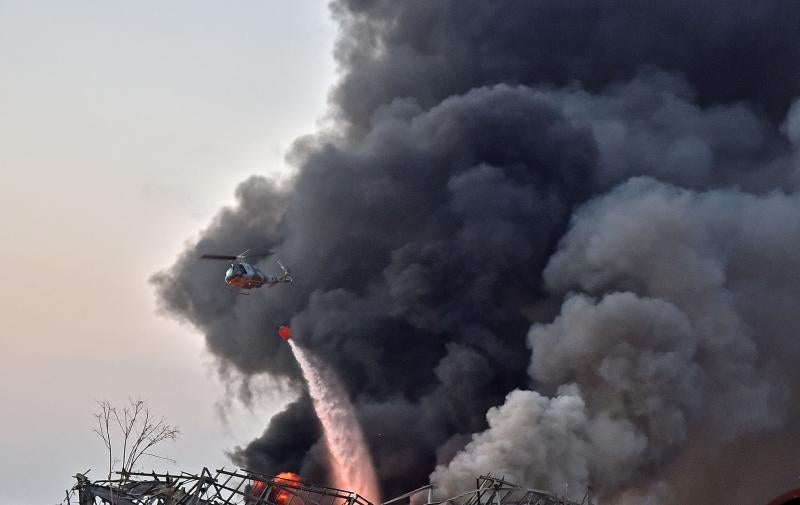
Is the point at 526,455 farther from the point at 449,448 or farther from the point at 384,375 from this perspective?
the point at 384,375

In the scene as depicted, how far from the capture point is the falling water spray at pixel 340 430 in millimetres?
94000

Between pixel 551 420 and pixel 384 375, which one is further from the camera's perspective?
pixel 384 375

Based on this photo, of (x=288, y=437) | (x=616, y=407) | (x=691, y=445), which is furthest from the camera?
(x=288, y=437)

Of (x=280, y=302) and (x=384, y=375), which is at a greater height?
(x=280, y=302)

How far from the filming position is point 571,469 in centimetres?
8388

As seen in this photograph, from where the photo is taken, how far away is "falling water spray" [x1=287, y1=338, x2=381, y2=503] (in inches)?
3701

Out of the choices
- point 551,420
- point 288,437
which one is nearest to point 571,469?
point 551,420

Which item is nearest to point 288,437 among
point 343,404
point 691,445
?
point 343,404

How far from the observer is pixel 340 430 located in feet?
319

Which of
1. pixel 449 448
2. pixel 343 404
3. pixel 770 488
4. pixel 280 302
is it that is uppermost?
pixel 280 302

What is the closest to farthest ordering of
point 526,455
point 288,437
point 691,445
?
point 526,455, point 691,445, point 288,437

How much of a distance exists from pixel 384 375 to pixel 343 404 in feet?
15.0

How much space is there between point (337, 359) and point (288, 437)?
9354mm

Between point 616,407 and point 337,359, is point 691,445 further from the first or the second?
point 337,359
